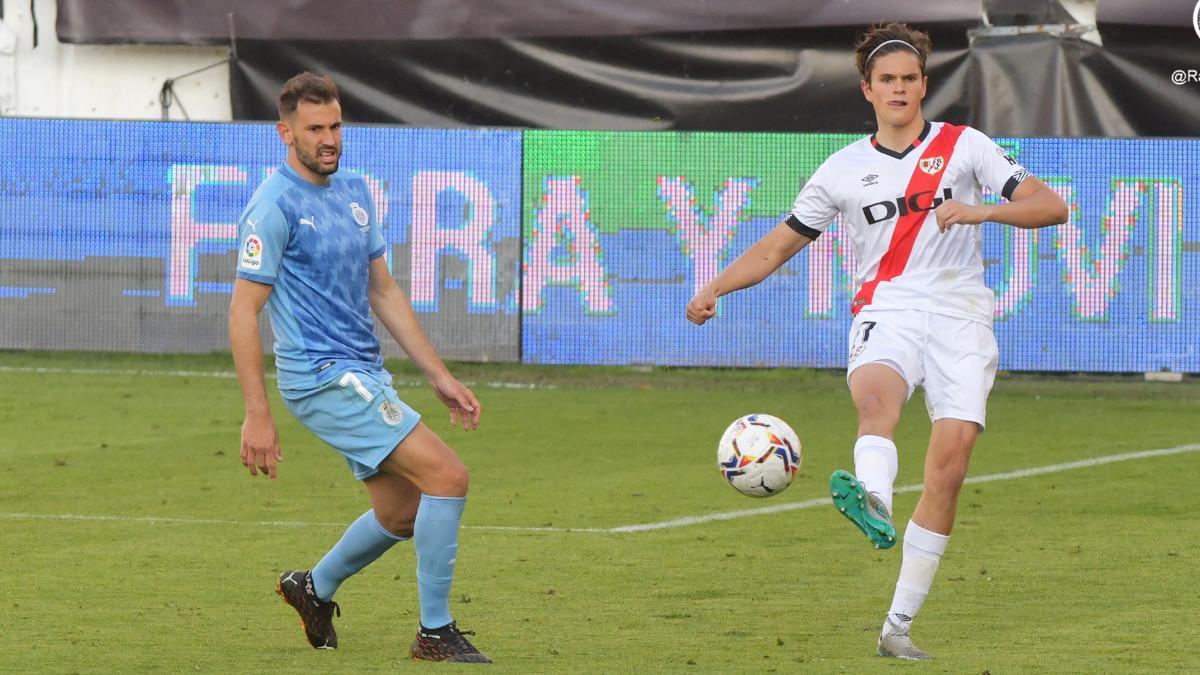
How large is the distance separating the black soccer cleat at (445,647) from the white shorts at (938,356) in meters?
1.68

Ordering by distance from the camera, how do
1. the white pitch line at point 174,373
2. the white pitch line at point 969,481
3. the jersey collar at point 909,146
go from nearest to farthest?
the jersey collar at point 909,146 → the white pitch line at point 969,481 → the white pitch line at point 174,373

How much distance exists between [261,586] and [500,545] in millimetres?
1579

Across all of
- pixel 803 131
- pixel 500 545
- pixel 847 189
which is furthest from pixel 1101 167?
pixel 847 189

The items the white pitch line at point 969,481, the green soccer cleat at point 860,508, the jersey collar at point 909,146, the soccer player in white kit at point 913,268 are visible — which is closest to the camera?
the green soccer cleat at point 860,508

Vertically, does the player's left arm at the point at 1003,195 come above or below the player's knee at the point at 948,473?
above

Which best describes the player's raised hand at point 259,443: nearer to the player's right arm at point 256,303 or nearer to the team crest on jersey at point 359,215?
the player's right arm at point 256,303

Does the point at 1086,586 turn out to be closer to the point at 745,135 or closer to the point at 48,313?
the point at 745,135

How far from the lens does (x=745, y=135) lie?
1831 centimetres

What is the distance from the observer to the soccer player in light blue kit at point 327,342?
6.80 metres

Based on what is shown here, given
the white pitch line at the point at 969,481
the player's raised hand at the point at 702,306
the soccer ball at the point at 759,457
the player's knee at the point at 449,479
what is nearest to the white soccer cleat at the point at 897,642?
the soccer ball at the point at 759,457

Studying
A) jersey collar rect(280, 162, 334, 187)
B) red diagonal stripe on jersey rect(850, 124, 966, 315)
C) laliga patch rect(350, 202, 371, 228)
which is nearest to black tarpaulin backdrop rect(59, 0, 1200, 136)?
red diagonal stripe on jersey rect(850, 124, 966, 315)

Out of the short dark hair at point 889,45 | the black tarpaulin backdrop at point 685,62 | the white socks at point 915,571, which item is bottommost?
the white socks at point 915,571

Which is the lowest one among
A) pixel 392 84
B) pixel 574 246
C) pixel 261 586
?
pixel 261 586

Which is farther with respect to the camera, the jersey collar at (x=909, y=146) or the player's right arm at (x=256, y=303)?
the jersey collar at (x=909, y=146)
